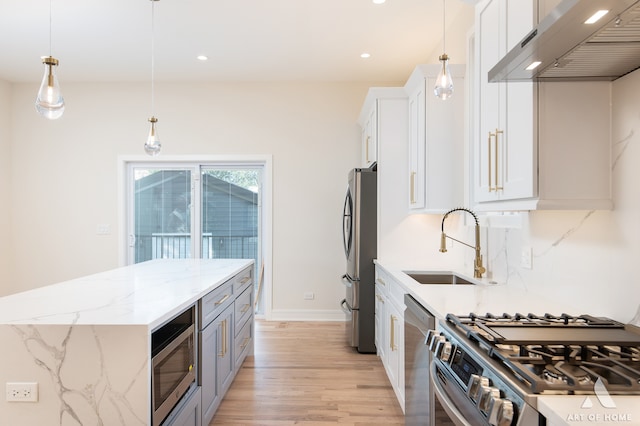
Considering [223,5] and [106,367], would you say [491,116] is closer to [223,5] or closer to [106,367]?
[106,367]

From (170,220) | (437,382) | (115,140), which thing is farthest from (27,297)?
(115,140)

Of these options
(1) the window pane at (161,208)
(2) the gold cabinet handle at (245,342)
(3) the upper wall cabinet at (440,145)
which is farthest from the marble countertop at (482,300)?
(1) the window pane at (161,208)

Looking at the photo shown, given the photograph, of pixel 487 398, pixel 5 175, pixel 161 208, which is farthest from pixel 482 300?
pixel 5 175

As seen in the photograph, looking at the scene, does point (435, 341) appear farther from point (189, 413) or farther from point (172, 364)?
point (189, 413)

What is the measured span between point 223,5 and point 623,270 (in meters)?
3.11

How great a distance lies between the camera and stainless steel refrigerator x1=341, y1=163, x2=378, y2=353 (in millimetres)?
3535

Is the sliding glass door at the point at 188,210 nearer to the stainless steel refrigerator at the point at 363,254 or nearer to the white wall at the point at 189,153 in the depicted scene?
the white wall at the point at 189,153

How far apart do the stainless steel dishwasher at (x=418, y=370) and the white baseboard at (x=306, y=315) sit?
259cm

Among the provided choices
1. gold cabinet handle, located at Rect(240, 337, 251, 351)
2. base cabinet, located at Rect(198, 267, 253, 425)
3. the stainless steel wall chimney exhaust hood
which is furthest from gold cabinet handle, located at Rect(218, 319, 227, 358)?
the stainless steel wall chimney exhaust hood

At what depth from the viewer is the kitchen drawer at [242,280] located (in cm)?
288

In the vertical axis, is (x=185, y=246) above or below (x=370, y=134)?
below

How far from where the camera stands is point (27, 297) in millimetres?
1907

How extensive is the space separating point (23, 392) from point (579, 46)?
225 cm

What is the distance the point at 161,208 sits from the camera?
4.90 metres
